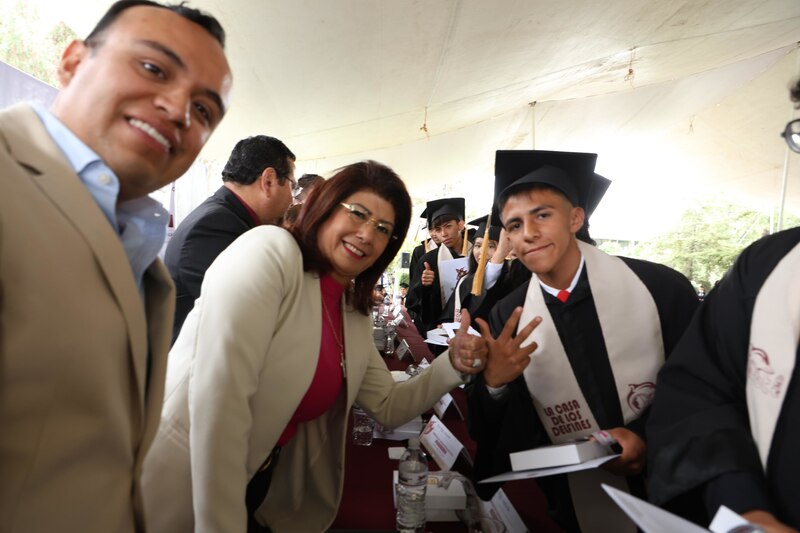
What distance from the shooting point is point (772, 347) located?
104 centimetres

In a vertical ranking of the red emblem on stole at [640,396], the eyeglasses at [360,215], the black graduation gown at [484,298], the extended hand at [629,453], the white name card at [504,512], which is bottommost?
the white name card at [504,512]

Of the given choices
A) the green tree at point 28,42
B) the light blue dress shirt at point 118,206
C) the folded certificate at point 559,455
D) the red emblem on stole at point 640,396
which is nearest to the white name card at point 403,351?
the red emblem on stole at point 640,396

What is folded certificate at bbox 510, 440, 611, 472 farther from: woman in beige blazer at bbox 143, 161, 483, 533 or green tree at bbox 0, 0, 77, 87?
green tree at bbox 0, 0, 77, 87

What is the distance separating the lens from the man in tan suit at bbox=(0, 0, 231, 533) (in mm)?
573

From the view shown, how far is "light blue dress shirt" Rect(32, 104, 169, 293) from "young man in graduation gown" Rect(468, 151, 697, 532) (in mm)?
1268

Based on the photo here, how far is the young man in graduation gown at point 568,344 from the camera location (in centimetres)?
153

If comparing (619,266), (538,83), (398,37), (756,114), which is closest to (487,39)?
(398,37)

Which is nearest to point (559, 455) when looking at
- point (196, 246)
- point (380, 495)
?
point (380, 495)

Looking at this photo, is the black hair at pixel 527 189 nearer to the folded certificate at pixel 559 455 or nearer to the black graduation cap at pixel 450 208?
the folded certificate at pixel 559 455

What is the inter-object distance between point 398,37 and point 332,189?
2986 millimetres

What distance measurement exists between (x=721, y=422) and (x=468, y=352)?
85 centimetres

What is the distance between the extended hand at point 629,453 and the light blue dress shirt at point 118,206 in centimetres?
150

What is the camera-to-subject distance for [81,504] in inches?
27.0

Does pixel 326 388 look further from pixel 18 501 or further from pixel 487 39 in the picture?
pixel 487 39
